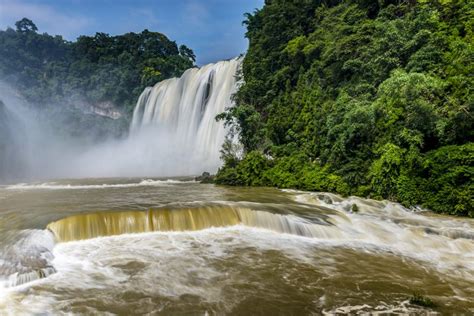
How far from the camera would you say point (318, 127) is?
53.1 feet

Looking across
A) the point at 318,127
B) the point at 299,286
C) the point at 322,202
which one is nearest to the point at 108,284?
the point at 299,286

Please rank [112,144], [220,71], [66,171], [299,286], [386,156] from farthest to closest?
[112,144] < [66,171] < [220,71] < [386,156] < [299,286]

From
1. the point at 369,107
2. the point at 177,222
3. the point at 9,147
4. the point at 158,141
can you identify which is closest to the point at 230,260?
the point at 177,222

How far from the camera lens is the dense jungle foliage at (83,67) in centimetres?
4400

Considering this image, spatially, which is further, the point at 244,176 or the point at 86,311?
the point at 244,176

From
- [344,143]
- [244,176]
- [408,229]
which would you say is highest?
[344,143]

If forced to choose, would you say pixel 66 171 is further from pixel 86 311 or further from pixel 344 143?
pixel 86 311

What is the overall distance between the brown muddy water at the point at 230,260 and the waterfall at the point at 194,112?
1717cm

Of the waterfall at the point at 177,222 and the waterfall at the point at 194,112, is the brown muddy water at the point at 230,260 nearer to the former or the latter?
the waterfall at the point at 177,222

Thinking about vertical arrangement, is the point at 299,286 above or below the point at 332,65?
below

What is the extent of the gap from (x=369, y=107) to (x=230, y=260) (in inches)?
371

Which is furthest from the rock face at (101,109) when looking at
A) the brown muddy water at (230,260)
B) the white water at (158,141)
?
the brown muddy water at (230,260)

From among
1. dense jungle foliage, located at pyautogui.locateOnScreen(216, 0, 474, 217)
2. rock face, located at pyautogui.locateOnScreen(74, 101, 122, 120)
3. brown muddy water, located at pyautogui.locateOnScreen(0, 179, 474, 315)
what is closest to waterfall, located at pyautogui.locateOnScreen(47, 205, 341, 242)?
brown muddy water, located at pyautogui.locateOnScreen(0, 179, 474, 315)

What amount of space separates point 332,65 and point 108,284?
1639cm
